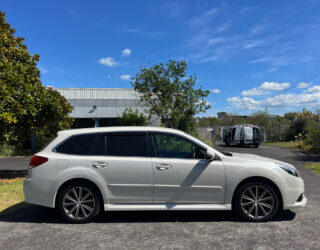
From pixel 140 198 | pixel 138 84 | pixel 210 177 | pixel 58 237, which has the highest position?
pixel 138 84

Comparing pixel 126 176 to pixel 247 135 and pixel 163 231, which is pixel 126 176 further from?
pixel 247 135

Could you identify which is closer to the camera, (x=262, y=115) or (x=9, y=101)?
(x=9, y=101)

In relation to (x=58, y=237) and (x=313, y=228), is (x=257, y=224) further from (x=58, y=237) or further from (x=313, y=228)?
(x=58, y=237)

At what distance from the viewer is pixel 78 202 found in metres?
4.52

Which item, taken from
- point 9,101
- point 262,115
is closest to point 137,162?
point 9,101

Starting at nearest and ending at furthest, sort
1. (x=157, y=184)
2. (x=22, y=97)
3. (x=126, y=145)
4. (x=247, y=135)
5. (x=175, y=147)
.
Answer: (x=157, y=184) → (x=126, y=145) → (x=175, y=147) → (x=22, y=97) → (x=247, y=135)

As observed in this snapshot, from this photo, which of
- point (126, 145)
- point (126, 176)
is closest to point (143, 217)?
point (126, 176)

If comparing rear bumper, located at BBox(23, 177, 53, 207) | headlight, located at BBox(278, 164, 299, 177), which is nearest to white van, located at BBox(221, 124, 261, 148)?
headlight, located at BBox(278, 164, 299, 177)

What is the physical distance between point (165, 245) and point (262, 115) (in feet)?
104

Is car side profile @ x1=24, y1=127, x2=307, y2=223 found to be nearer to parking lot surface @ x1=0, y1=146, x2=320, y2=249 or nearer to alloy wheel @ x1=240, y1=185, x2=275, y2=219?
alloy wheel @ x1=240, y1=185, x2=275, y2=219

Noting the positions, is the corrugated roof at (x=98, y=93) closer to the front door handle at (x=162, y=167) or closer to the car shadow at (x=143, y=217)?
the car shadow at (x=143, y=217)

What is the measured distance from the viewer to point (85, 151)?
466 cm

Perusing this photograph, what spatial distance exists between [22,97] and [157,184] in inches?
224

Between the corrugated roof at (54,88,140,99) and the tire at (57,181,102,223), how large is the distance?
20.3 m
